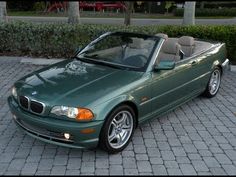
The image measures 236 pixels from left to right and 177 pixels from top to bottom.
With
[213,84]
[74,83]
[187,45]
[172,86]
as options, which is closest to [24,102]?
[74,83]

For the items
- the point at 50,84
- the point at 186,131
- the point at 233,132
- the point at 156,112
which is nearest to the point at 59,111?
the point at 50,84

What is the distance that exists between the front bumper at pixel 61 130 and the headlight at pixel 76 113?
65mm

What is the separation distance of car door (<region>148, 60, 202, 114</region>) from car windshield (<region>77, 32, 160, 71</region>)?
0.33 metres

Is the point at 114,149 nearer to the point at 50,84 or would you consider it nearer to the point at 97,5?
the point at 50,84

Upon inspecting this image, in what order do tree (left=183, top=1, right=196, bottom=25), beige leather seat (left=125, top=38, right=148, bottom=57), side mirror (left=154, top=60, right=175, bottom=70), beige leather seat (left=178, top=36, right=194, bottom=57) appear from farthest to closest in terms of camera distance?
tree (left=183, top=1, right=196, bottom=25)
beige leather seat (left=178, top=36, right=194, bottom=57)
beige leather seat (left=125, top=38, right=148, bottom=57)
side mirror (left=154, top=60, right=175, bottom=70)

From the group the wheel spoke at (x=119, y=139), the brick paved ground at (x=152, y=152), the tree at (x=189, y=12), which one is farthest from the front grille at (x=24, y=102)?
the tree at (x=189, y=12)

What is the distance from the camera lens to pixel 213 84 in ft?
20.9

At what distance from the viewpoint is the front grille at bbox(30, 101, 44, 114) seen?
384cm

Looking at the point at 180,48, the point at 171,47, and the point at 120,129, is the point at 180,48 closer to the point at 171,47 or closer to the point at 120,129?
the point at 171,47

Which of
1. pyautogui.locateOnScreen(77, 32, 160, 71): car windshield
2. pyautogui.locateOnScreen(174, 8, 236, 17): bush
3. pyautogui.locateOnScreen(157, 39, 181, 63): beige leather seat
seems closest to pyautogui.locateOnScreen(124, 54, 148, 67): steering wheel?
pyautogui.locateOnScreen(77, 32, 160, 71): car windshield

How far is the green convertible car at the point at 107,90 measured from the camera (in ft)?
12.3

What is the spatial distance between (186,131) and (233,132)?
2.39 feet

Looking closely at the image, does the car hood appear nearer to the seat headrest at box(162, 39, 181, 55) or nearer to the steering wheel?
the steering wheel

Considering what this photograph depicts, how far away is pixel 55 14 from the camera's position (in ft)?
Result: 83.8
